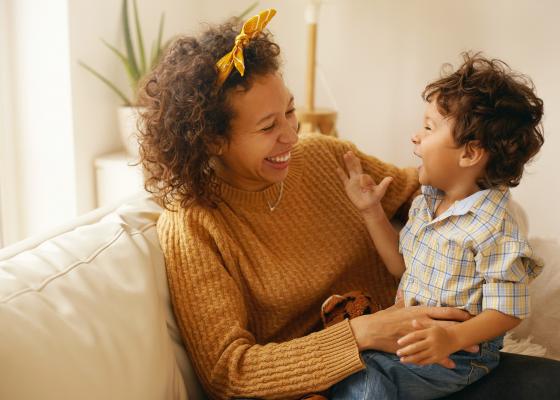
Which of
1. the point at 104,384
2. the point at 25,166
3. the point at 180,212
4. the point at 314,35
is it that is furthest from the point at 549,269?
the point at 25,166

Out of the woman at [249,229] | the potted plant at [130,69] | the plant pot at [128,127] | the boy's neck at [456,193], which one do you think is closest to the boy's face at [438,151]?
the boy's neck at [456,193]

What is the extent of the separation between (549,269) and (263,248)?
876mm

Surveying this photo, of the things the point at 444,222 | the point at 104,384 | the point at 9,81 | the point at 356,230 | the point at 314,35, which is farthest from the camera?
the point at 314,35

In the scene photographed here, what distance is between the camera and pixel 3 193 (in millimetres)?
2865

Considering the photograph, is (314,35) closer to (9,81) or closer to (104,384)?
(9,81)

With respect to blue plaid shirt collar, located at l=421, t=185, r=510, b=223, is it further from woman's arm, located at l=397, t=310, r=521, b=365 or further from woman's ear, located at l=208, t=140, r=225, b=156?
woman's ear, located at l=208, t=140, r=225, b=156

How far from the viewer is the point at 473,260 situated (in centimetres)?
133

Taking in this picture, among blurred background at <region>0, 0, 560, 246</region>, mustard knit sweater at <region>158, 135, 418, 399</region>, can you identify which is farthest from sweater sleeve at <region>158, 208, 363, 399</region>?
blurred background at <region>0, 0, 560, 246</region>

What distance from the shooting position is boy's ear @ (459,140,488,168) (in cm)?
136

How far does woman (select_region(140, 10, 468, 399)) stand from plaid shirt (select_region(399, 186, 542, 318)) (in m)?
0.07

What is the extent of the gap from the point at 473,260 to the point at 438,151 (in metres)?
0.25

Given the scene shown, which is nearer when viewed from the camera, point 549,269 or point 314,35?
point 549,269

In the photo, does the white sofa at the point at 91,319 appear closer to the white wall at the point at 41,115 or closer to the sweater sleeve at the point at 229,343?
the sweater sleeve at the point at 229,343

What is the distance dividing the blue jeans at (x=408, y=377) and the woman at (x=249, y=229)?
4 centimetres
